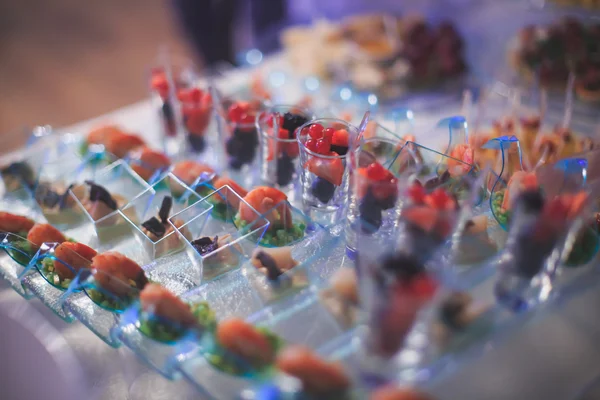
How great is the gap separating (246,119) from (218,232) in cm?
27

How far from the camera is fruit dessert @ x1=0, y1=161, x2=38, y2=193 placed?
128 centimetres

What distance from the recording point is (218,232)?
109 centimetres

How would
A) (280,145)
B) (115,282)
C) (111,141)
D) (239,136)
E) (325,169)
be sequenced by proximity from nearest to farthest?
(115,282), (325,169), (280,145), (239,136), (111,141)

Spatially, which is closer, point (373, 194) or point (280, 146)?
point (373, 194)

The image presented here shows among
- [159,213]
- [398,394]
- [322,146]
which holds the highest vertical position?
[322,146]

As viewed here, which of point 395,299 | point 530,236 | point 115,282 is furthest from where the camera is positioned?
point 115,282

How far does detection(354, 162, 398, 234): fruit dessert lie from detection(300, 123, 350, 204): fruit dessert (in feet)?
0.22

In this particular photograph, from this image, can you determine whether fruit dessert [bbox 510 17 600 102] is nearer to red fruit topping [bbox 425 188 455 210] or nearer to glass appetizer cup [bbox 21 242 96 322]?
red fruit topping [bbox 425 188 455 210]

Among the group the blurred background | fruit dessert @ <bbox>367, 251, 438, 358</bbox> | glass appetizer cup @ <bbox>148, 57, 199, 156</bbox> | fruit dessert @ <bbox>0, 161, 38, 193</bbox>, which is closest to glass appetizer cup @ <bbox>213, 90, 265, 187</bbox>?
glass appetizer cup @ <bbox>148, 57, 199, 156</bbox>

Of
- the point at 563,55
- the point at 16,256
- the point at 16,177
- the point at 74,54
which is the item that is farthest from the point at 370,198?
the point at 74,54

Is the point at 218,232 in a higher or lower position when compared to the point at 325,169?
lower

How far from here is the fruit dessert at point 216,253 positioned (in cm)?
98

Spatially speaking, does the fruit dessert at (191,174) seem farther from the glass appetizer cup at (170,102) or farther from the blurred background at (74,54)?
the blurred background at (74,54)

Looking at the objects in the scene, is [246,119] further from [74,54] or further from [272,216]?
[74,54]
